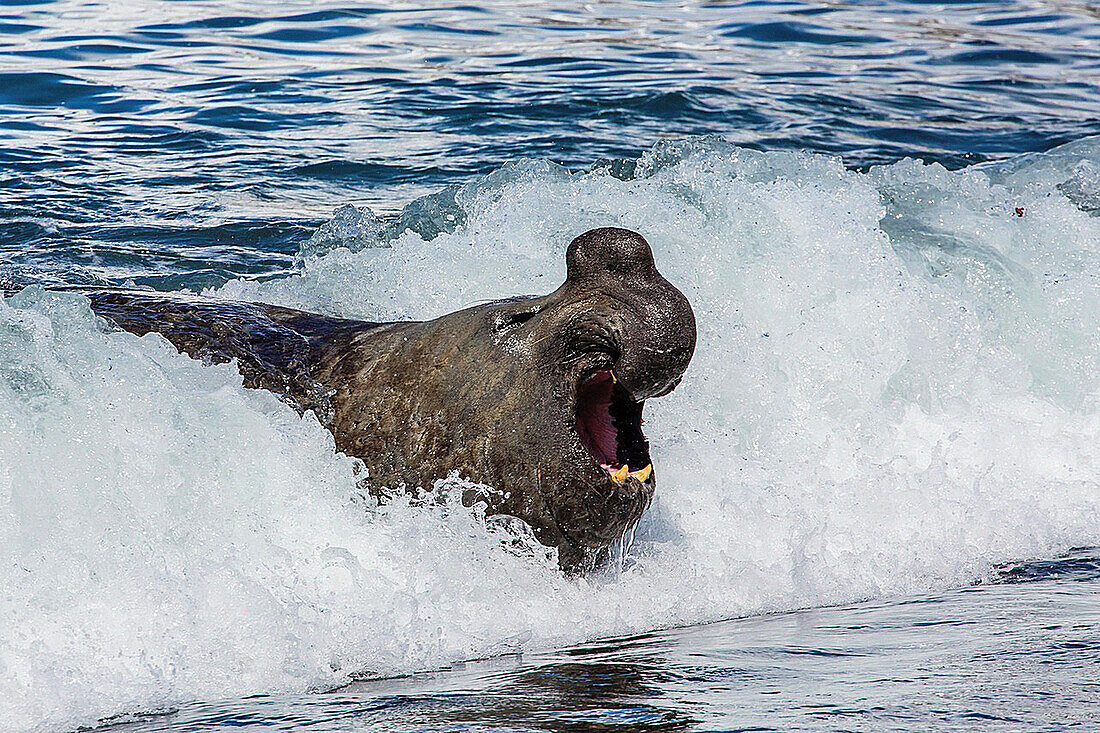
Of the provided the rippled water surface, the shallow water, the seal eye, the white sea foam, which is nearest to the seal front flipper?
the white sea foam

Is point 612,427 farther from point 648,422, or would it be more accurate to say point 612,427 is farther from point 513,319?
point 648,422

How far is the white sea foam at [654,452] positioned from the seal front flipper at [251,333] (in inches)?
7.4

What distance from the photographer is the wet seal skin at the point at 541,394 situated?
4.18 m

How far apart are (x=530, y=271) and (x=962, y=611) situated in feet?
9.85

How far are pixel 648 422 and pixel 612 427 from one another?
1.49 metres

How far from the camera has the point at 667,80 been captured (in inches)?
537

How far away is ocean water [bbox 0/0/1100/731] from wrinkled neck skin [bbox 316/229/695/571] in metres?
0.13

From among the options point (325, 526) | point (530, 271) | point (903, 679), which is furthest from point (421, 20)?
point (903, 679)

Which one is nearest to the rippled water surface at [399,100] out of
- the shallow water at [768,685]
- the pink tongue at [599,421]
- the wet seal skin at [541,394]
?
the wet seal skin at [541,394]

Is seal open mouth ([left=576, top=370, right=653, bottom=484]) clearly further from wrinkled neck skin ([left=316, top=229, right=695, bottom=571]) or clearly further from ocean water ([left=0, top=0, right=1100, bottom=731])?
ocean water ([left=0, top=0, right=1100, bottom=731])

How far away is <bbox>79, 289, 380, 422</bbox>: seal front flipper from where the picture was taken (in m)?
4.91

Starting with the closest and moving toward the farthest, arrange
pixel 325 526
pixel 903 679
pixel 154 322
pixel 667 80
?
pixel 903 679, pixel 325 526, pixel 154 322, pixel 667 80

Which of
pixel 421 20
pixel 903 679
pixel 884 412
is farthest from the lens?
pixel 421 20

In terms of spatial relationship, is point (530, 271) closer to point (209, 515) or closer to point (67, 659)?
point (209, 515)
